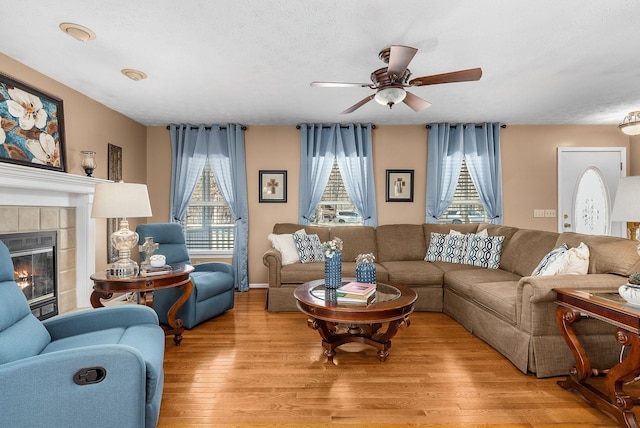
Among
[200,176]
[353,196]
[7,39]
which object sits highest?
[7,39]

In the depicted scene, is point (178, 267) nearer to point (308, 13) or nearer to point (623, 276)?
point (308, 13)

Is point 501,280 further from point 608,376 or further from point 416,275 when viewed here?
point 608,376

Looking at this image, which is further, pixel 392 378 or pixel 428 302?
pixel 428 302

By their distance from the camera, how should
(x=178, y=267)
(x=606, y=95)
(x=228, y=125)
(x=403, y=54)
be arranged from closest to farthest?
(x=403, y=54), (x=178, y=267), (x=606, y=95), (x=228, y=125)

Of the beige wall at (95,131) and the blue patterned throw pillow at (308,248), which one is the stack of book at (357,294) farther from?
the beige wall at (95,131)

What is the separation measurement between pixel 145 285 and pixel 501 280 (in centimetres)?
320

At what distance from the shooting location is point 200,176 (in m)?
4.96

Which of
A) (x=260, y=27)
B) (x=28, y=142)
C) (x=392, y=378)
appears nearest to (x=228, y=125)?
(x=28, y=142)

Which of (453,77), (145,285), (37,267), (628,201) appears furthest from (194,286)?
(628,201)

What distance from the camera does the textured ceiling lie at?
2.09 m

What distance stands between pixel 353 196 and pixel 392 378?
294 cm

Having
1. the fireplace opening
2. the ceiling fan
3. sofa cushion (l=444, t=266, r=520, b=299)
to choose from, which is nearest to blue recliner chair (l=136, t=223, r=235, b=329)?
the fireplace opening

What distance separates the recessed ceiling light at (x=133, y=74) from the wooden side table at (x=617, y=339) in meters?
3.71

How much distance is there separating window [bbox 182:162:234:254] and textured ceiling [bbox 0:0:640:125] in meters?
1.32
